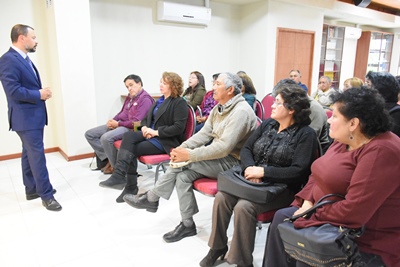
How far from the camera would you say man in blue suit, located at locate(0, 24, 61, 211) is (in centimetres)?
248

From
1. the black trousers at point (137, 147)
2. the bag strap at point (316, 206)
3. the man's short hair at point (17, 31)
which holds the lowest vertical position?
the black trousers at point (137, 147)

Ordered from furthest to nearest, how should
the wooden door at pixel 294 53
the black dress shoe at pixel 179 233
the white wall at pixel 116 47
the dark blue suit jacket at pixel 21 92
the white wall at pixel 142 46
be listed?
1. the wooden door at pixel 294 53
2. the white wall at pixel 142 46
3. the white wall at pixel 116 47
4. the dark blue suit jacket at pixel 21 92
5. the black dress shoe at pixel 179 233

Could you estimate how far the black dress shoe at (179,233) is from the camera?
2232mm

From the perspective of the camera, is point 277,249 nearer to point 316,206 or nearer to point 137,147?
point 316,206

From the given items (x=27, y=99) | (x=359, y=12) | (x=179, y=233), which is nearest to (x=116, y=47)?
(x=27, y=99)

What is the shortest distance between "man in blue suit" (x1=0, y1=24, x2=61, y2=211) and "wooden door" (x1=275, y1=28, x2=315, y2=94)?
4599mm

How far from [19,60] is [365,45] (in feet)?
28.9

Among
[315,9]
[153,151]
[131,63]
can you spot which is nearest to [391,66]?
[315,9]

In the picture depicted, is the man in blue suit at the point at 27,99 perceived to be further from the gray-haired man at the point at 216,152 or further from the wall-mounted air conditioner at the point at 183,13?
the wall-mounted air conditioner at the point at 183,13

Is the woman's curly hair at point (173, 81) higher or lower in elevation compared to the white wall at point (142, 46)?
lower

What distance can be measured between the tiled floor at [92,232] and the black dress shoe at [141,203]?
3.5 inches

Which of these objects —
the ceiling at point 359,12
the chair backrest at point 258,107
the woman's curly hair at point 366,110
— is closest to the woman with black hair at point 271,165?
the woman's curly hair at point 366,110

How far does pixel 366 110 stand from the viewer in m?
1.32

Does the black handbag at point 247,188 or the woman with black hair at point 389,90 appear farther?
the woman with black hair at point 389,90
